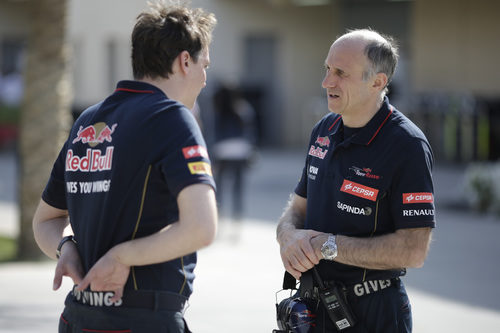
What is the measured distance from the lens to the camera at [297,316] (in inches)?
124

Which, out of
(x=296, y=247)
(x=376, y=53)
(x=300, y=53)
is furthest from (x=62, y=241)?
(x=300, y=53)

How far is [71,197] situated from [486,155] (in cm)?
1568

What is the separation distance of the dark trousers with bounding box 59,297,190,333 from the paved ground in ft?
10.8

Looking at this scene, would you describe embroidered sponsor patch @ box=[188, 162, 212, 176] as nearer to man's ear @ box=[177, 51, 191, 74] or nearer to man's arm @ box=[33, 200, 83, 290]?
man's ear @ box=[177, 51, 191, 74]

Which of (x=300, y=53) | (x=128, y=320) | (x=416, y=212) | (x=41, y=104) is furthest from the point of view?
(x=300, y=53)

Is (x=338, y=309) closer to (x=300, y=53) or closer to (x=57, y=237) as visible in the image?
(x=57, y=237)

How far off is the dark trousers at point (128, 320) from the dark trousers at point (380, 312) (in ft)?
2.65

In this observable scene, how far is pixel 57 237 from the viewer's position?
291cm

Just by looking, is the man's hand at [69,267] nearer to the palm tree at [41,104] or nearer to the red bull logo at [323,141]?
the red bull logo at [323,141]

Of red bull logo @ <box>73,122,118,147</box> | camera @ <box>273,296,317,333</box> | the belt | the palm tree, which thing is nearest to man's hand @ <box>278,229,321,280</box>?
camera @ <box>273,296,317,333</box>

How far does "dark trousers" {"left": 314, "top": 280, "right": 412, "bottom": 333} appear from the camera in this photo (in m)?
3.13

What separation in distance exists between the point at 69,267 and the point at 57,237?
24 cm

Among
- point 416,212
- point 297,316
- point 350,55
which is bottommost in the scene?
point 297,316

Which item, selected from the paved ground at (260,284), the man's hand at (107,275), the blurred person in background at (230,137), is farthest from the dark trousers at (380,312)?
the blurred person in background at (230,137)
